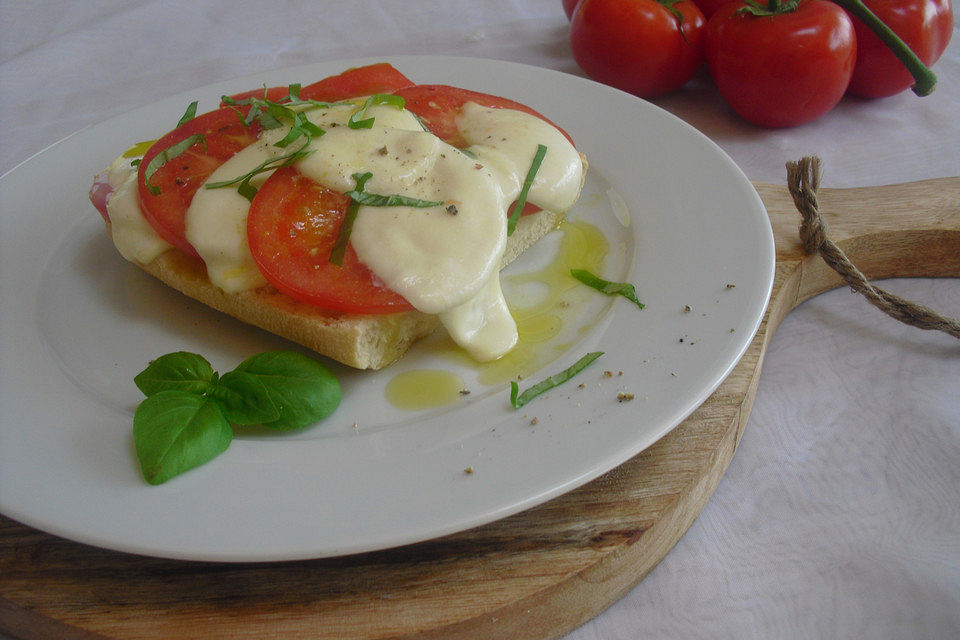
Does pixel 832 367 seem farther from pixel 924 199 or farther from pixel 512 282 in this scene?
pixel 512 282

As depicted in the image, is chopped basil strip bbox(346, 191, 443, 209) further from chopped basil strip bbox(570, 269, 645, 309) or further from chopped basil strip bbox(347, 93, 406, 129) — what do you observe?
chopped basil strip bbox(570, 269, 645, 309)

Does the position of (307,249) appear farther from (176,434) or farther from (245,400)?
(176,434)

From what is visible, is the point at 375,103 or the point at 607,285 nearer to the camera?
the point at 607,285

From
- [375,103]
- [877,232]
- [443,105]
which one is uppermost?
[375,103]

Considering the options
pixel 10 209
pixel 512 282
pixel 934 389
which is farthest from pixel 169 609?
pixel 934 389

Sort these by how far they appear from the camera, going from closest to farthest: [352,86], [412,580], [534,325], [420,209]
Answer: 1. [412,580]
2. [420,209]
3. [534,325]
4. [352,86]

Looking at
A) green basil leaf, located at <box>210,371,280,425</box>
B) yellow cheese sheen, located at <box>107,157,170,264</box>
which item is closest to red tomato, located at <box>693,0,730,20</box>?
yellow cheese sheen, located at <box>107,157,170,264</box>

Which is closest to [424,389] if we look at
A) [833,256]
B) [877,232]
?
[833,256]
